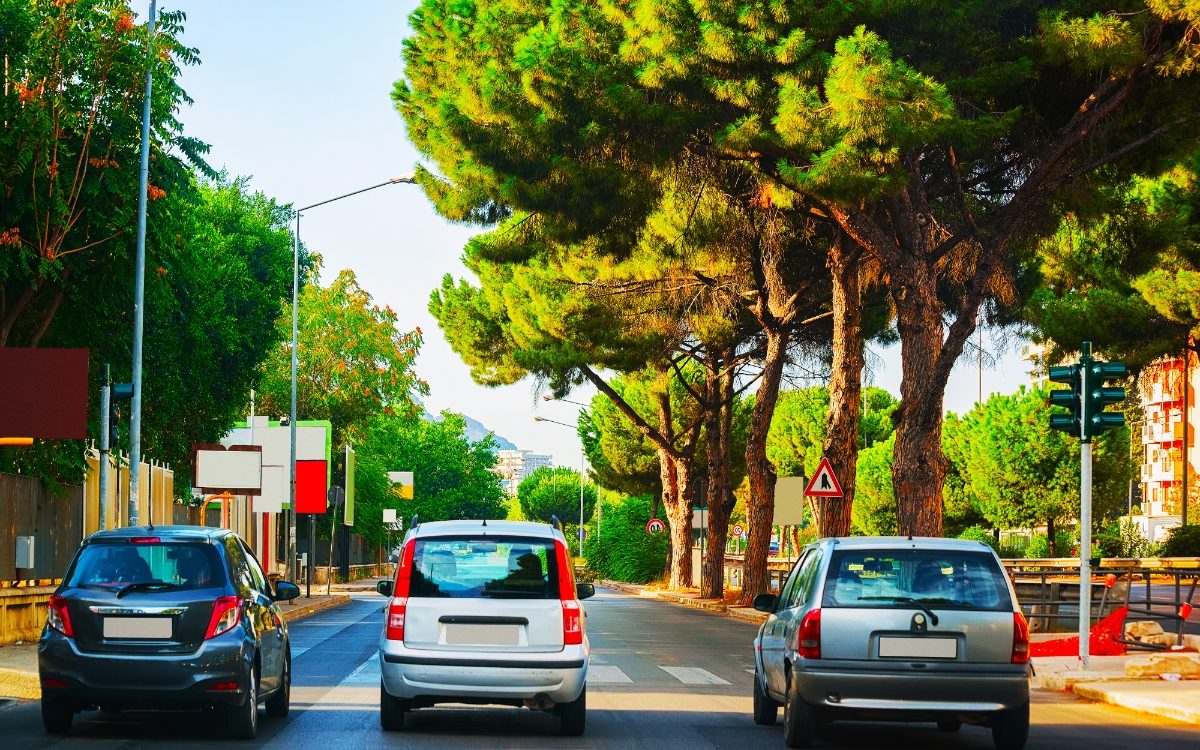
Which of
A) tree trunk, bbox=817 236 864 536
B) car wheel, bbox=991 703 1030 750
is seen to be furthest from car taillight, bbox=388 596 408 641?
tree trunk, bbox=817 236 864 536

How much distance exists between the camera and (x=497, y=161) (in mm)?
27344

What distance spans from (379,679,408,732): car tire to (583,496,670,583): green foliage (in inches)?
2286

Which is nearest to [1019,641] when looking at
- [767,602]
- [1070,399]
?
[767,602]

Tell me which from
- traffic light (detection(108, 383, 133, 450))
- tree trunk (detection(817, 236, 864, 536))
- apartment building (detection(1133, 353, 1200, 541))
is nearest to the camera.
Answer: traffic light (detection(108, 383, 133, 450))

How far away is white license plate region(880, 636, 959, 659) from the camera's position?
11867 mm

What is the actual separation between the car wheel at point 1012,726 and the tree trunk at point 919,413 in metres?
14.2

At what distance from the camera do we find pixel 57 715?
12.5 m

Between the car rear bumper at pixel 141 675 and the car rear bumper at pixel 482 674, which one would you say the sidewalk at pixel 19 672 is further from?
the car rear bumper at pixel 482 674

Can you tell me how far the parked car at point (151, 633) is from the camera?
476 inches

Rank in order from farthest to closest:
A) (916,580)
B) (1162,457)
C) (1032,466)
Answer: (1162,457)
(1032,466)
(916,580)

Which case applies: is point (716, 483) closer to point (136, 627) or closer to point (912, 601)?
point (912, 601)

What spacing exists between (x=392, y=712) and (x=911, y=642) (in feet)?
13.5

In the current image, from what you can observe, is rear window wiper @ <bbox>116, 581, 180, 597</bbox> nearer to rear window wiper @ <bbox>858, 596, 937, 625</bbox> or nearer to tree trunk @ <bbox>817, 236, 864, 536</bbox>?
rear window wiper @ <bbox>858, 596, 937, 625</bbox>

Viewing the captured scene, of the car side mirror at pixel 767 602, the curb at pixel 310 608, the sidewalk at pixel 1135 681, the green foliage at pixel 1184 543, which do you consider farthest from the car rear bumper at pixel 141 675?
the green foliage at pixel 1184 543
